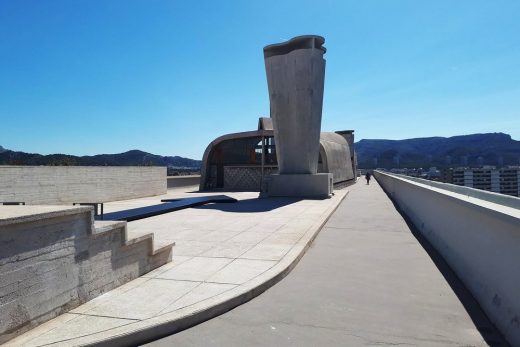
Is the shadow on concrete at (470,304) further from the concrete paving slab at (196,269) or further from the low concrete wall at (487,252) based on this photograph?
the concrete paving slab at (196,269)

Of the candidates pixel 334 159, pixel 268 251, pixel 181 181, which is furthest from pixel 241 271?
pixel 334 159

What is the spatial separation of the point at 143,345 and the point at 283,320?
4.91 ft

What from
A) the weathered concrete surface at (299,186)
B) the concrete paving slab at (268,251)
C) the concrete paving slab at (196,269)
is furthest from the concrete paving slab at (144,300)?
the weathered concrete surface at (299,186)

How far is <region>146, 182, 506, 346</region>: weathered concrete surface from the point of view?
3.81m

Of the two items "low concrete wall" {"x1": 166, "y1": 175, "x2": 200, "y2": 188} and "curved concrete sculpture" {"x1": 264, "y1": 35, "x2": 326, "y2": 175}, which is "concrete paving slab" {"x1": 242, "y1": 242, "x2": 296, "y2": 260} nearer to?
"curved concrete sculpture" {"x1": 264, "y1": 35, "x2": 326, "y2": 175}

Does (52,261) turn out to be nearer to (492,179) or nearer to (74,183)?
(74,183)

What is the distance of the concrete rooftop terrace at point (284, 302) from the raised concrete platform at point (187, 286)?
0.01m

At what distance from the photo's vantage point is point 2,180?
567 inches

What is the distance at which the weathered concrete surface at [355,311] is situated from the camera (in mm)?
3808

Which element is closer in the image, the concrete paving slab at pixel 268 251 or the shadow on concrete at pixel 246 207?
the concrete paving slab at pixel 268 251

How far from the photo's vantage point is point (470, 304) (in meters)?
4.78

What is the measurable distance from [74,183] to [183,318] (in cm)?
1600

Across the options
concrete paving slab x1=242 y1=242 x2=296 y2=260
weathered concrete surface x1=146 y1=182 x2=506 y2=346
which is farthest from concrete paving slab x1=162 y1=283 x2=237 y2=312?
concrete paving slab x1=242 y1=242 x2=296 y2=260

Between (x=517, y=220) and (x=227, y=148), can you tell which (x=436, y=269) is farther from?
(x=227, y=148)
